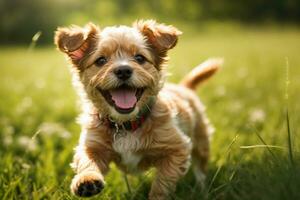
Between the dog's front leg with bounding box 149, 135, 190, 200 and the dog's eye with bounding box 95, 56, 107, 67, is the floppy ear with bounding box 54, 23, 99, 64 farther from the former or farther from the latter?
the dog's front leg with bounding box 149, 135, 190, 200

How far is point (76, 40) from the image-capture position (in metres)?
4.45

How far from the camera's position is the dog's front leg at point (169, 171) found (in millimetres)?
3883

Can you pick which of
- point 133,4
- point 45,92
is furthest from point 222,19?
point 45,92

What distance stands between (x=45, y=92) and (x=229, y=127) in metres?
4.27

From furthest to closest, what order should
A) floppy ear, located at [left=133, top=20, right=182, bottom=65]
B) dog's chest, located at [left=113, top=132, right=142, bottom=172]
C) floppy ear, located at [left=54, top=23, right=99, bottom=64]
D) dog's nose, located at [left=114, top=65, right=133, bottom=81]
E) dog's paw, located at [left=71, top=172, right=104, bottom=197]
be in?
floppy ear, located at [left=133, top=20, right=182, bottom=65] → floppy ear, located at [left=54, top=23, right=99, bottom=64] → dog's chest, located at [left=113, top=132, right=142, bottom=172] → dog's nose, located at [left=114, top=65, right=133, bottom=81] → dog's paw, located at [left=71, top=172, right=104, bottom=197]

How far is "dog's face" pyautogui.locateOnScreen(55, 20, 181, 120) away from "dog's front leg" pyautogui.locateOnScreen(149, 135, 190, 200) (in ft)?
1.46

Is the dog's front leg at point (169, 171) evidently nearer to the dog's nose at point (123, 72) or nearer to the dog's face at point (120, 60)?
the dog's face at point (120, 60)

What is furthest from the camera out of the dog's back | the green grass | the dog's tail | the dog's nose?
the dog's tail

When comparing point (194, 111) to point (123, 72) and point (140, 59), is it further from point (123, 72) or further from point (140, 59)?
point (123, 72)

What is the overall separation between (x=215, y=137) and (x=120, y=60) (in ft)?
7.29

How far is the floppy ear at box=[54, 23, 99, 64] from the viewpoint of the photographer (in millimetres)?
4418

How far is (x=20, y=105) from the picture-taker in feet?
26.1

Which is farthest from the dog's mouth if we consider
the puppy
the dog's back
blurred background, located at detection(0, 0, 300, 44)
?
blurred background, located at detection(0, 0, 300, 44)

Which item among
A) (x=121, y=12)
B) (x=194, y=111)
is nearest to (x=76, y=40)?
(x=194, y=111)
